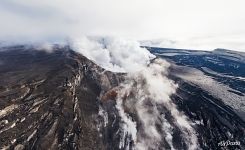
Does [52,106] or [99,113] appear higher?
[52,106]

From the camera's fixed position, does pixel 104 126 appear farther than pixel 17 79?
No

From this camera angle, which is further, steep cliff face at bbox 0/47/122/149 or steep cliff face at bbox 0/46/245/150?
steep cliff face at bbox 0/46/245/150

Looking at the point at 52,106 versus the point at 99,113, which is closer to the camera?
the point at 52,106

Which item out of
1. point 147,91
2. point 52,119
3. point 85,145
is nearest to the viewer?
point 85,145

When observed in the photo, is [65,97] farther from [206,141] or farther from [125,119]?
[206,141]

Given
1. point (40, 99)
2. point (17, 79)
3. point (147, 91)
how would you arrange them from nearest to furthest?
point (40, 99), point (17, 79), point (147, 91)

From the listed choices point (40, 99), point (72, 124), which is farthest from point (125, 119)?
point (40, 99)

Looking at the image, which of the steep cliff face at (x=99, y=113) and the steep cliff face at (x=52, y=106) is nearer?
the steep cliff face at (x=52, y=106)

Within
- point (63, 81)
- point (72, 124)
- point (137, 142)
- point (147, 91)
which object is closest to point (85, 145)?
point (72, 124)
